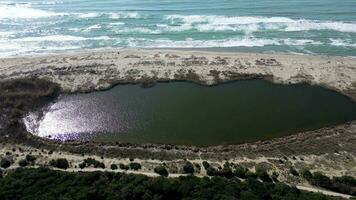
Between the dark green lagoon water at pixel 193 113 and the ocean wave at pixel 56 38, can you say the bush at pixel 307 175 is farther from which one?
the ocean wave at pixel 56 38

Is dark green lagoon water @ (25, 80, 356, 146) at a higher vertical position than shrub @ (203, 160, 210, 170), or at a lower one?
higher

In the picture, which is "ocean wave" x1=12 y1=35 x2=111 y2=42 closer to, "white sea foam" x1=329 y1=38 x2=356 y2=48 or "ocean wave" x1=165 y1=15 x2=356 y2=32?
"ocean wave" x1=165 y1=15 x2=356 y2=32

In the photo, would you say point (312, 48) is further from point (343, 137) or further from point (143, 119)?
point (143, 119)

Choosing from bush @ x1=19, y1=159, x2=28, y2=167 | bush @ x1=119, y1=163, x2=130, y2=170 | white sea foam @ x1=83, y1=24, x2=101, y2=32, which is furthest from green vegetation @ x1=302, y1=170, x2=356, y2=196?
white sea foam @ x1=83, y1=24, x2=101, y2=32

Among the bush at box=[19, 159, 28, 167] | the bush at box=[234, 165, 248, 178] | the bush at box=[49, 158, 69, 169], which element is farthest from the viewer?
the bush at box=[19, 159, 28, 167]

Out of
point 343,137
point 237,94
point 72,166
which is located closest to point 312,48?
point 237,94

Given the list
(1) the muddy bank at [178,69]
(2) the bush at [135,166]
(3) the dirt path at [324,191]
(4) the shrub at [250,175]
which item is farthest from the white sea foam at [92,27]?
(3) the dirt path at [324,191]

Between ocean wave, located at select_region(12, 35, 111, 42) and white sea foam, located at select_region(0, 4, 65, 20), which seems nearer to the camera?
ocean wave, located at select_region(12, 35, 111, 42)
